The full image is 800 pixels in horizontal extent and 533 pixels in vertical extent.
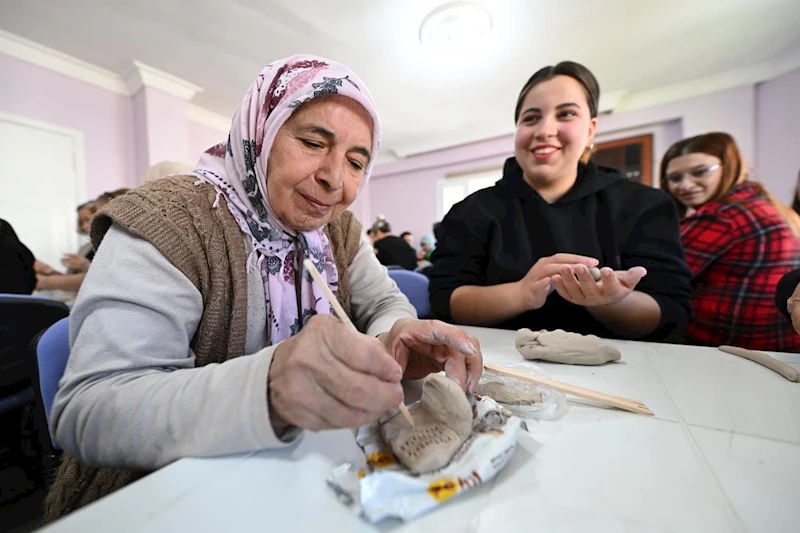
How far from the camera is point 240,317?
0.62 m

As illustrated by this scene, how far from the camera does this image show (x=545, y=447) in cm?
41

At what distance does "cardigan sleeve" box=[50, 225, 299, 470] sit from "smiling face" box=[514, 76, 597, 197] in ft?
3.63

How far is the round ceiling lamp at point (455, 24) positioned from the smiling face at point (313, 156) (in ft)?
7.85

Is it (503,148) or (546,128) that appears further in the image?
(503,148)

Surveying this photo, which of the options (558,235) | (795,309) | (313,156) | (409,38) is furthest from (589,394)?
(409,38)

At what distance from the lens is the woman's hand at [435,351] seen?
Result: 1.82ft

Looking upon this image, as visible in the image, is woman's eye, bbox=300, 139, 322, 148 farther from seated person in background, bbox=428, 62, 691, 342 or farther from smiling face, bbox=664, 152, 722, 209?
smiling face, bbox=664, 152, 722, 209

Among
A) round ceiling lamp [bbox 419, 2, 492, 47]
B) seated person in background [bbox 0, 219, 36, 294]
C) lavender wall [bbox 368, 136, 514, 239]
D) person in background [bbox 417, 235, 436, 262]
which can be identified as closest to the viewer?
seated person in background [bbox 0, 219, 36, 294]

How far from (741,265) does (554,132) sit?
3.00ft

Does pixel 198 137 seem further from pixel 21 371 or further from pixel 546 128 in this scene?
pixel 546 128

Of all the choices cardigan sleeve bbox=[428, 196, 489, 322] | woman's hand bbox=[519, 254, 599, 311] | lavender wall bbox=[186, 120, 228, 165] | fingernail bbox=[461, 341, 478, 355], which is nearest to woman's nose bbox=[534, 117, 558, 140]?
cardigan sleeve bbox=[428, 196, 489, 322]

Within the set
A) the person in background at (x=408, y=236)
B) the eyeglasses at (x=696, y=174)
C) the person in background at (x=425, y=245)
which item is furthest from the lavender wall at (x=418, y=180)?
the eyeglasses at (x=696, y=174)

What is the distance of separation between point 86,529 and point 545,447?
0.46m

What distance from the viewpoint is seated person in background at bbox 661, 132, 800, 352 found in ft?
3.96
